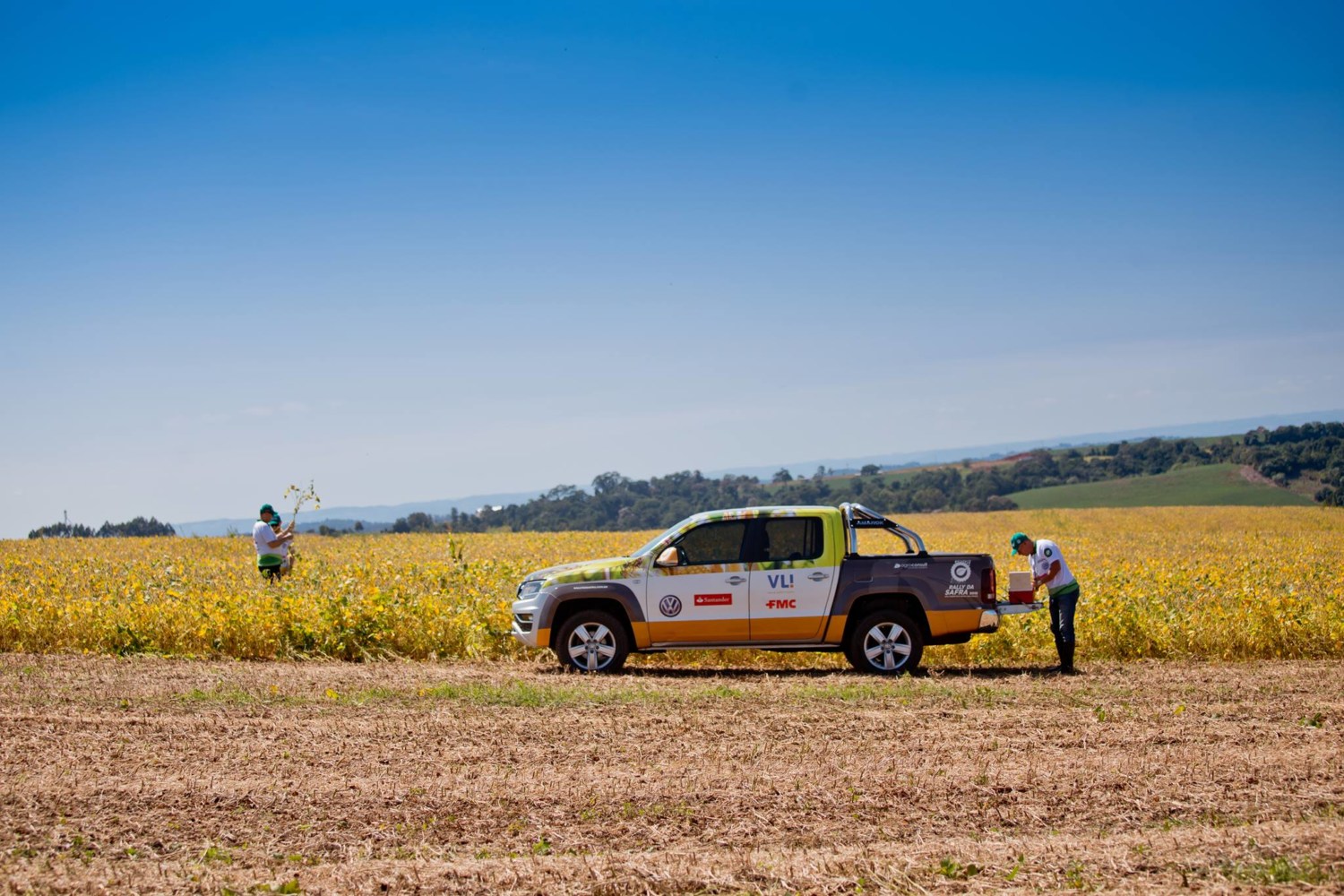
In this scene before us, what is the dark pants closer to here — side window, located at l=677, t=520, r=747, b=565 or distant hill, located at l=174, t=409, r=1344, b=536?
side window, located at l=677, t=520, r=747, b=565

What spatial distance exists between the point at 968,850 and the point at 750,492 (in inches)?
2899

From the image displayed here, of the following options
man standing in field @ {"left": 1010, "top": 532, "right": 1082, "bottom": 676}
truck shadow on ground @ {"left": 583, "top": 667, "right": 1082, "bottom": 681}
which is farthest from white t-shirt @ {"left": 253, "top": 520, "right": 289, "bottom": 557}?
man standing in field @ {"left": 1010, "top": 532, "right": 1082, "bottom": 676}

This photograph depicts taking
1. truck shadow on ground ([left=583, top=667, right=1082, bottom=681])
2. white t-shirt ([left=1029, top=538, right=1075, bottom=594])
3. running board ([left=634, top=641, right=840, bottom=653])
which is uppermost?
white t-shirt ([left=1029, top=538, right=1075, bottom=594])

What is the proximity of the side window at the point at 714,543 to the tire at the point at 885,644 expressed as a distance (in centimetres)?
157

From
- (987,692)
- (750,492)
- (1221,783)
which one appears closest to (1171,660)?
(987,692)

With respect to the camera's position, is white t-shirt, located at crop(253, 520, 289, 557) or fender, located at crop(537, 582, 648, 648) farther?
white t-shirt, located at crop(253, 520, 289, 557)

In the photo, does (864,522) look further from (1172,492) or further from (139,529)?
A: (1172,492)

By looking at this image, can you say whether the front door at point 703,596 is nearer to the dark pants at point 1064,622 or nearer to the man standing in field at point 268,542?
the dark pants at point 1064,622

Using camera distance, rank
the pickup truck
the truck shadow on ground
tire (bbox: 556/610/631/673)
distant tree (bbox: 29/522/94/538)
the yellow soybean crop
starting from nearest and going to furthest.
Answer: the pickup truck, the truck shadow on ground, tire (bbox: 556/610/631/673), the yellow soybean crop, distant tree (bbox: 29/522/94/538)

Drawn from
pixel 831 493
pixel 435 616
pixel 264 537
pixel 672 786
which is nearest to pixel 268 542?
pixel 264 537

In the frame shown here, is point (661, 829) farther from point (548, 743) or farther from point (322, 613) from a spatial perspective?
point (322, 613)

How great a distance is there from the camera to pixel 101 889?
5.56m

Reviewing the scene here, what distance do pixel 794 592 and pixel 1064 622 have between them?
3130 millimetres

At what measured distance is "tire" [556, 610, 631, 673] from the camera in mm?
12172
